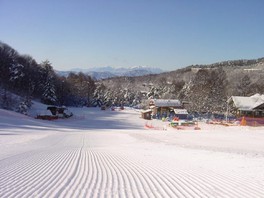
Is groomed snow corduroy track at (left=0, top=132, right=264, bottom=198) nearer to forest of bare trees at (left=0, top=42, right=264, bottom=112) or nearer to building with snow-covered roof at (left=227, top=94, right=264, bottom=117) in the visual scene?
building with snow-covered roof at (left=227, top=94, right=264, bottom=117)

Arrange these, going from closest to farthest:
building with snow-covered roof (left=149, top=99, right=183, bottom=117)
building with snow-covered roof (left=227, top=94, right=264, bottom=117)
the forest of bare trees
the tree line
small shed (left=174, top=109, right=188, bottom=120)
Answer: building with snow-covered roof (left=227, top=94, right=264, bottom=117)
small shed (left=174, top=109, right=188, bottom=120)
the forest of bare trees
building with snow-covered roof (left=149, top=99, right=183, bottom=117)
the tree line

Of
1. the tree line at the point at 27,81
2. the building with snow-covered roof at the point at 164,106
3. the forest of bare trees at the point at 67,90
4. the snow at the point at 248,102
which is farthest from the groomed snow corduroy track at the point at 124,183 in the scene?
the building with snow-covered roof at the point at 164,106

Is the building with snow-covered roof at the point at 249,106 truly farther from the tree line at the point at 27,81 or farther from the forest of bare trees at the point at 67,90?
the tree line at the point at 27,81

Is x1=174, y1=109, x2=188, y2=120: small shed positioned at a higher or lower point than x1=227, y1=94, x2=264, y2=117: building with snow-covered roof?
lower

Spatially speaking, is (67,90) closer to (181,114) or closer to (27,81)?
(27,81)

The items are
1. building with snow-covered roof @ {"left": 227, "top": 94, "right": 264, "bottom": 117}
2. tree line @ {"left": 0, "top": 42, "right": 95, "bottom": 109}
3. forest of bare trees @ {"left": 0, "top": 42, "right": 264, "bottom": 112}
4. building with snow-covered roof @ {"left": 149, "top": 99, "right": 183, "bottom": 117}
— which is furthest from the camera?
tree line @ {"left": 0, "top": 42, "right": 95, "bottom": 109}

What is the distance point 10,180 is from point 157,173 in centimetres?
421

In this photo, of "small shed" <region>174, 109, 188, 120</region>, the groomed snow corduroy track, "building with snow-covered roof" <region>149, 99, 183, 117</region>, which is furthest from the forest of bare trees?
the groomed snow corduroy track

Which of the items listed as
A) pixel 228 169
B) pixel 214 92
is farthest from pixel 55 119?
pixel 228 169

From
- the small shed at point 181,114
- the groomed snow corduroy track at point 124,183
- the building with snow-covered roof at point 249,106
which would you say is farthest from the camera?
the small shed at point 181,114

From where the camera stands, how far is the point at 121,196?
5.89 metres

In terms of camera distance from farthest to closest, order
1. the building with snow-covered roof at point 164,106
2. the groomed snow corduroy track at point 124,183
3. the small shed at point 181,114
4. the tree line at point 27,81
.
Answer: the tree line at point 27,81 → the building with snow-covered roof at point 164,106 → the small shed at point 181,114 → the groomed snow corduroy track at point 124,183

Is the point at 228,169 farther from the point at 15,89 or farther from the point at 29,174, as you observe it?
the point at 15,89

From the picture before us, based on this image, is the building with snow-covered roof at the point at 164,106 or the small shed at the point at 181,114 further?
the building with snow-covered roof at the point at 164,106
